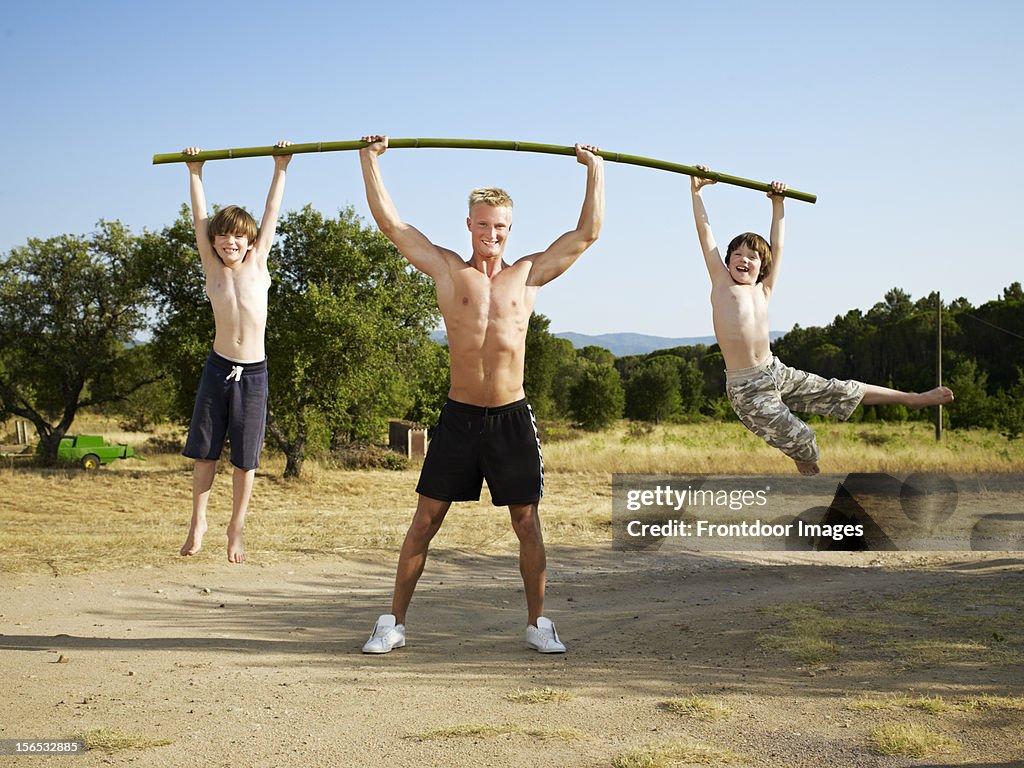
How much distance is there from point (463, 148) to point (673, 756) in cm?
377

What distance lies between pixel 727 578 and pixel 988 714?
6.46 m

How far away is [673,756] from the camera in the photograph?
5371 mm

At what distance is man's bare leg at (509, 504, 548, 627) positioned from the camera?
6.98m

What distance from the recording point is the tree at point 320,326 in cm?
2108

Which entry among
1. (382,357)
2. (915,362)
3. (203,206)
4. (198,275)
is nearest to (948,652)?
(203,206)

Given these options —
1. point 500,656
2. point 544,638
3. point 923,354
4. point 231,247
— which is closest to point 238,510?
point 231,247

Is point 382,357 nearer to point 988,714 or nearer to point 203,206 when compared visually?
point 203,206

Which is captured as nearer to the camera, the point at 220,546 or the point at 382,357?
the point at 220,546

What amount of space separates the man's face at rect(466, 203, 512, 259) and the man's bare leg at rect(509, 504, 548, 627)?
1772 millimetres

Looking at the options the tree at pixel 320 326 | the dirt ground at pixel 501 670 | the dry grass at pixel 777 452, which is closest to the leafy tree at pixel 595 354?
the dry grass at pixel 777 452

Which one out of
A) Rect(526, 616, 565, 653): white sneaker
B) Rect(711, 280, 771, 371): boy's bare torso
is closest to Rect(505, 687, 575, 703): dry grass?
Rect(526, 616, 565, 653): white sneaker

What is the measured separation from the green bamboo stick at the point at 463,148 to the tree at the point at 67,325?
67.0ft

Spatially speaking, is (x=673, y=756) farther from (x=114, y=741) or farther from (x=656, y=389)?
(x=656, y=389)

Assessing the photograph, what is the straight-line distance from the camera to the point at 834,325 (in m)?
17.1
